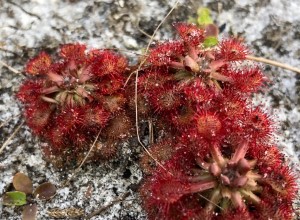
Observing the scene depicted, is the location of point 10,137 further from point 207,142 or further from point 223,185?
point 223,185

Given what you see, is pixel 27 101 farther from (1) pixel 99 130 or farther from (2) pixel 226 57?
(2) pixel 226 57

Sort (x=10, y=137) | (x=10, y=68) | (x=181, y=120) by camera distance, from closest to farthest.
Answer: (x=181, y=120) < (x=10, y=137) < (x=10, y=68)

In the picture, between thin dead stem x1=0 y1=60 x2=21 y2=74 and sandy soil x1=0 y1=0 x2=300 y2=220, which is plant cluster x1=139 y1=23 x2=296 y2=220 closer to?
sandy soil x1=0 y1=0 x2=300 y2=220

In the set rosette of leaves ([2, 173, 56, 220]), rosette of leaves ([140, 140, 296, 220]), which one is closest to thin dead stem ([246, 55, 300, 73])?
rosette of leaves ([140, 140, 296, 220])

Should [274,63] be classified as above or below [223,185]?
above

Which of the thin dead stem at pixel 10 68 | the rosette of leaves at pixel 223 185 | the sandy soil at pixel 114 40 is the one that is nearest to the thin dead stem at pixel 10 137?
the sandy soil at pixel 114 40

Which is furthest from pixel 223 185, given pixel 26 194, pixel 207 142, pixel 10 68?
pixel 10 68
